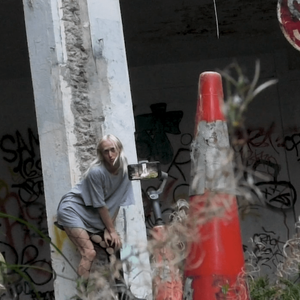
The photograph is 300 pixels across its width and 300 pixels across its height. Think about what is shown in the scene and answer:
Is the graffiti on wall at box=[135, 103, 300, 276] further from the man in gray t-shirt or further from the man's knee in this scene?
the man's knee

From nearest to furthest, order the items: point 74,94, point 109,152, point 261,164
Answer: point 109,152 → point 74,94 → point 261,164

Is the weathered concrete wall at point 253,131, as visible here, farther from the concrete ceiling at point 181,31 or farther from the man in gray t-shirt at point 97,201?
the man in gray t-shirt at point 97,201

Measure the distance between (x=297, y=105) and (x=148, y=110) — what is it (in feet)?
5.96

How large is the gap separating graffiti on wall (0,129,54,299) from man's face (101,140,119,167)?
450 centimetres

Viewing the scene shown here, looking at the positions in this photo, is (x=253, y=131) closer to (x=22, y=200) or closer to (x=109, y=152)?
(x=22, y=200)

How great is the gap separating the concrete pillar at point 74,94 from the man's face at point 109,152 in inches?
16.4

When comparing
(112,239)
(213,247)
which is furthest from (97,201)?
(213,247)

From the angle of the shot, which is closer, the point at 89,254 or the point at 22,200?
the point at 89,254

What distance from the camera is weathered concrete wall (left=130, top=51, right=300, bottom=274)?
9508 millimetres

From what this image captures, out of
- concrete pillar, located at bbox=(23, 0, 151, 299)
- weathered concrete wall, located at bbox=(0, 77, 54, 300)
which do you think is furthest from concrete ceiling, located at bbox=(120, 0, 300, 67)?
concrete pillar, located at bbox=(23, 0, 151, 299)

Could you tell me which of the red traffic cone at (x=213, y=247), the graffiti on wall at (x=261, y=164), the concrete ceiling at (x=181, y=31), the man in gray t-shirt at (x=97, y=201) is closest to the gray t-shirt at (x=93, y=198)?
the man in gray t-shirt at (x=97, y=201)

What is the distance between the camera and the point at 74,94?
5688 millimetres

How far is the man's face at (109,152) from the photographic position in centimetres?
522

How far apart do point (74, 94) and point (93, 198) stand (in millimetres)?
868
